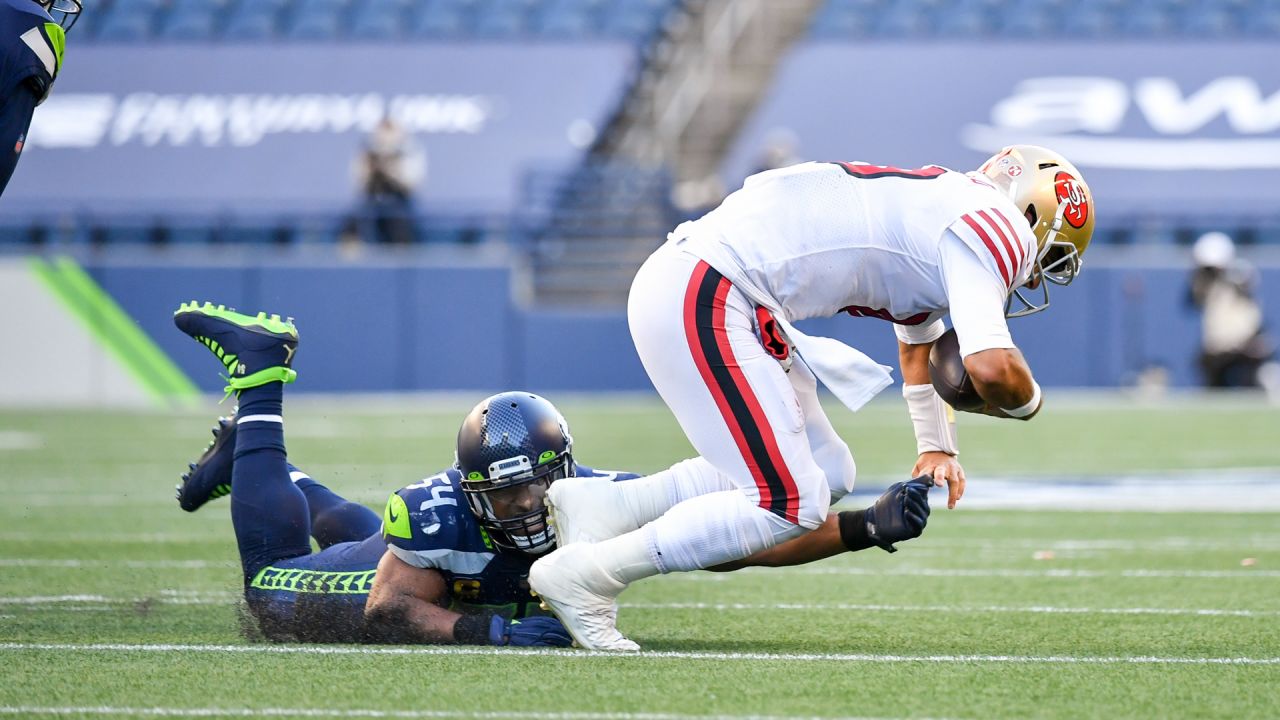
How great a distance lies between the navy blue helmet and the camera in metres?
3.83

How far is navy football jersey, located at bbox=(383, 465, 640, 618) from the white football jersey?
2.07ft

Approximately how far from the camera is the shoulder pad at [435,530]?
12.7 feet

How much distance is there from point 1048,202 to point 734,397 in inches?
33.1

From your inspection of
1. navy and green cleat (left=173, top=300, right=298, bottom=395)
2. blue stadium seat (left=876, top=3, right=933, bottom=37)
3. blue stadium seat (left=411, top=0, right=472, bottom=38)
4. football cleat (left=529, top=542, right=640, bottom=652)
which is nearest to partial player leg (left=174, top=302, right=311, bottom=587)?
navy and green cleat (left=173, top=300, right=298, bottom=395)

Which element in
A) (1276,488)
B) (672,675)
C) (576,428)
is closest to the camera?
(672,675)

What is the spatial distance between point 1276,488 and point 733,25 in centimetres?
1160

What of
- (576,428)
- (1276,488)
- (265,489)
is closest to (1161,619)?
(265,489)

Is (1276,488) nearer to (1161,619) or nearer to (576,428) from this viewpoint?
(1161,619)

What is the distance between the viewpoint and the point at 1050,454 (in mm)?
10453

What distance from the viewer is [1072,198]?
149 inches

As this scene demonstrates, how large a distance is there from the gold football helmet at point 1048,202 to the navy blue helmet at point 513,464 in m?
1.10

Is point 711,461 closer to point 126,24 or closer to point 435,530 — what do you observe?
point 435,530

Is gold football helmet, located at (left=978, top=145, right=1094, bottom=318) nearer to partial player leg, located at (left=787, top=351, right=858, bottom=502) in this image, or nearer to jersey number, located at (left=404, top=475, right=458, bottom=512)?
partial player leg, located at (left=787, top=351, right=858, bottom=502)

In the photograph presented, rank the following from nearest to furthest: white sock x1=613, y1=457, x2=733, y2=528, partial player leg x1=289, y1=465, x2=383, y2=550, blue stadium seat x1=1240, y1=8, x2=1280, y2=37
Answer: white sock x1=613, y1=457, x2=733, y2=528, partial player leg x1=289, y1=465, x2=383, y2=550, blue stadium seat x1=1240, y1=8, x2=1280, y2=37
